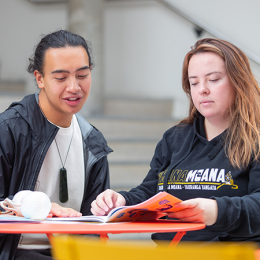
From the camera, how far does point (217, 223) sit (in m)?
0.81

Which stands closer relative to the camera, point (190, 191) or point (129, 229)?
point (129, 229)

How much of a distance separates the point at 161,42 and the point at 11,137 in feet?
11.0

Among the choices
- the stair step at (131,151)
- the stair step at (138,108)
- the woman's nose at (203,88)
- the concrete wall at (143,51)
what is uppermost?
the concrete wall at (143,51)

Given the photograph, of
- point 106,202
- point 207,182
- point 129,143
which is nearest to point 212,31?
point 129,143

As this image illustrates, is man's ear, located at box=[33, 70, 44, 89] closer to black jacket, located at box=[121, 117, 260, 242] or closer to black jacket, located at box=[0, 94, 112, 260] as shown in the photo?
black jacket, located at box=[0, 94, 112, 260]

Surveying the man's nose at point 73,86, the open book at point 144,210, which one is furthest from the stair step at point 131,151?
the open book at point 144,210

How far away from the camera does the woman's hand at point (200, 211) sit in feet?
2.59

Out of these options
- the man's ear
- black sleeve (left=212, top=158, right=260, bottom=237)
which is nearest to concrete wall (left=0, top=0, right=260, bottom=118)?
the man's ear

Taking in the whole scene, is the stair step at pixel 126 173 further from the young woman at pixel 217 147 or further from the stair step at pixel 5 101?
the young woman at pixel 217 147

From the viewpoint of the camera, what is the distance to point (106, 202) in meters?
1.00

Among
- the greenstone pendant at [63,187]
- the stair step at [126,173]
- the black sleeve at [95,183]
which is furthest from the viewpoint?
the stair step at [126,173]

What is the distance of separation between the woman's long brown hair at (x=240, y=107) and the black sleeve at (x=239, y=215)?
0.49 ft

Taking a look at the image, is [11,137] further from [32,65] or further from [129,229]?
[129,229]

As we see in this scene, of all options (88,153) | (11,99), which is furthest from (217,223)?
(11,99)
